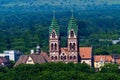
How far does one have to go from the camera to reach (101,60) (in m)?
77.8

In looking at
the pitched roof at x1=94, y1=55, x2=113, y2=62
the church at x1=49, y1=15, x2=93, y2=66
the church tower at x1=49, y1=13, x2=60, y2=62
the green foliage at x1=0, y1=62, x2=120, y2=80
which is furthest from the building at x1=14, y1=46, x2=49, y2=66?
the pitched roof at x1=94, y1=55, x2=113, y2=62

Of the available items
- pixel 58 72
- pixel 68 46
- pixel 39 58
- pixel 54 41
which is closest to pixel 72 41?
pixel 68 46

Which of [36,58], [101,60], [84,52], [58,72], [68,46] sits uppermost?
[68,46]

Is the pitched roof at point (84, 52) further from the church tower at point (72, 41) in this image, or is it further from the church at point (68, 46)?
the church tower at point (72, 41)

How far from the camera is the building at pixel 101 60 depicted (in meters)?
77.3

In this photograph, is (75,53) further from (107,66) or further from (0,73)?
(0,73)

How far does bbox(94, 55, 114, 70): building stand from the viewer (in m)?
77.3

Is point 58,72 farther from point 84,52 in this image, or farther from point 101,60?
point 101,60

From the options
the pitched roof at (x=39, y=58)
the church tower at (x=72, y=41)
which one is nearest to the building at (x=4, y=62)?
the pitched roof at (x=39, y=58)

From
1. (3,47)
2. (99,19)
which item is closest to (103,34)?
(3,47)

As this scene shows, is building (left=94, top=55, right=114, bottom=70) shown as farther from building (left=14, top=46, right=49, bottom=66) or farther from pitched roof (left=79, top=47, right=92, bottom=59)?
building (left=14, top=46, right=49, bottom=66)

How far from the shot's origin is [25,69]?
67312 mm

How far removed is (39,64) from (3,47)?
134ft

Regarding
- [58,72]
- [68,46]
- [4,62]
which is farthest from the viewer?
[4,62]
